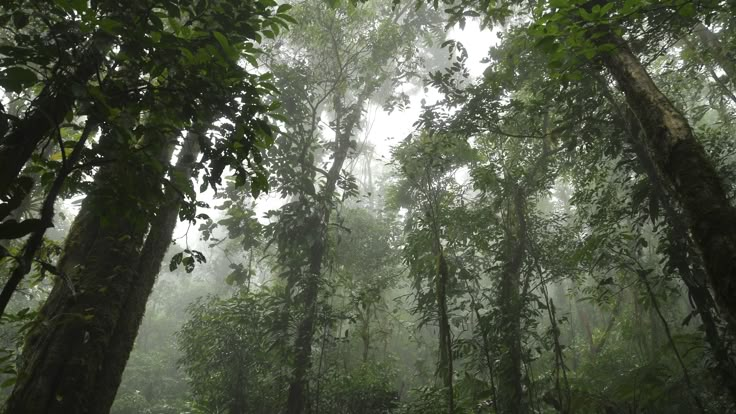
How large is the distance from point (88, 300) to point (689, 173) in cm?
373

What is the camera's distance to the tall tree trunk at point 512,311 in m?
5.61

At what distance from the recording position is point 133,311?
3307 mm

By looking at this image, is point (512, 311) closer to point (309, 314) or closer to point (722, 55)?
point (309, 314)

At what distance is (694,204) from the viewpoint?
2.03m

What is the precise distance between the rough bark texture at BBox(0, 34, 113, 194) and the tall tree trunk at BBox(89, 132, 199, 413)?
1.12 meters

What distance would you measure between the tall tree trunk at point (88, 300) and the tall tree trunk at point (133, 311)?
123 millimetres

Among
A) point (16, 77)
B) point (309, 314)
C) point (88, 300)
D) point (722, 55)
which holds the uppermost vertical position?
point (722, 55)

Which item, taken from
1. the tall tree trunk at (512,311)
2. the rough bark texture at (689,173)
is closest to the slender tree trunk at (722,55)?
the tall tree trunk at (512,311)

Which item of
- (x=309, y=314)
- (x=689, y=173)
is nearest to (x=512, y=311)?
(x=309, y=314)

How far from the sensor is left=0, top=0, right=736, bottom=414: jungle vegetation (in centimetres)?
176

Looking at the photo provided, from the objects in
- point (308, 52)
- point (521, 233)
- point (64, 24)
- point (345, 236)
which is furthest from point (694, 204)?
point (345, 236)

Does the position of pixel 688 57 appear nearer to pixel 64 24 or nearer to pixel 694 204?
pixel 694 204

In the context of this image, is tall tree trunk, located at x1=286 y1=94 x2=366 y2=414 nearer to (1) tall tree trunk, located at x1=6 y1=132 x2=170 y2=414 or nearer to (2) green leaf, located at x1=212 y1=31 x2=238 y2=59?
(1) tall tree trunk, located at x1=6 y1=132 x2=170 y2=414

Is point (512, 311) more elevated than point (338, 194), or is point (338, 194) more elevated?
point (338, 194)
